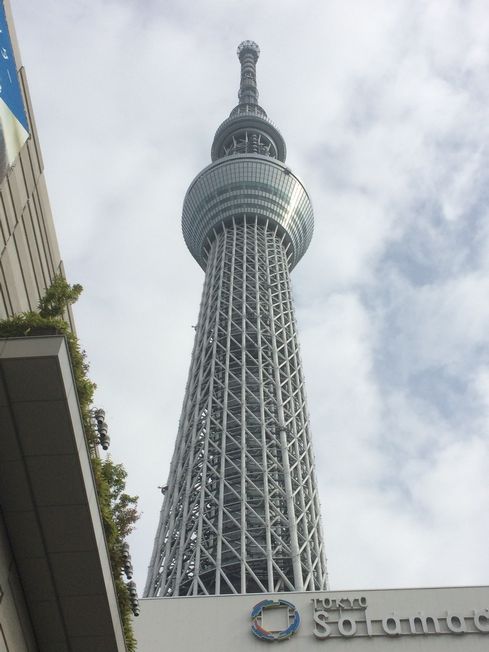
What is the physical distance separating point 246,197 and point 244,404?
36.1 meters

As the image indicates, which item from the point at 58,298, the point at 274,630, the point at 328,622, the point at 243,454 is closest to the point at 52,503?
the point at 58,298

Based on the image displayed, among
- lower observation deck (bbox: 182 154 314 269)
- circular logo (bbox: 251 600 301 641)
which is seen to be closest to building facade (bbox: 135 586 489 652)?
circular logo (bbox: 251 600 301 641)

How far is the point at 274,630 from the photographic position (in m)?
36.9

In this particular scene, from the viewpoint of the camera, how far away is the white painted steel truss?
202 feet

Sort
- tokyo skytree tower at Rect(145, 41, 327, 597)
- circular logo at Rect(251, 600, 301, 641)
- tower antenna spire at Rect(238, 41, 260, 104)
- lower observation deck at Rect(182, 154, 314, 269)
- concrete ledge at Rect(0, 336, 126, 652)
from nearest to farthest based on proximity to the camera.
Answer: concrete ledge at Rect(0, 336, 126, 652)
circular logo at Rect(251, 600, 301, 641)
tokyo skytree tower at Rect(145, 41, 327, 597)
lower observation deck at Rect(182, 154, 314, 269)
tower antenna spire at Rect(238, 41, 260, 104)

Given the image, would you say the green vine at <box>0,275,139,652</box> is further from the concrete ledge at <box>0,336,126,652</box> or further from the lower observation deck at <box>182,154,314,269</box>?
the lower observation deck at <box>182,154,314,269</box>

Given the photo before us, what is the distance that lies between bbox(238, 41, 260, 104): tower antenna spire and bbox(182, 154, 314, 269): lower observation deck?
2670 centimetres

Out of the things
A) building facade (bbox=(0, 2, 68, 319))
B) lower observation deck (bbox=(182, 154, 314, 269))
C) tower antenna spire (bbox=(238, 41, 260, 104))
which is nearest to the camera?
building facade (bbox=(0, 2, 68, 319))

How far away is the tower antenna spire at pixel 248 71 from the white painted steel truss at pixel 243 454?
3684cm

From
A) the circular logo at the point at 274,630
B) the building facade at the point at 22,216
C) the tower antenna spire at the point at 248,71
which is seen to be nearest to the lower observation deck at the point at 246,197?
the tower antenna spire at the point at 248,71

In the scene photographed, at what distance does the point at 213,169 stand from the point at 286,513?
174ft

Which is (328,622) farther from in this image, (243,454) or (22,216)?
(243,454)

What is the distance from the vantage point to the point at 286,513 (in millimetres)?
67688

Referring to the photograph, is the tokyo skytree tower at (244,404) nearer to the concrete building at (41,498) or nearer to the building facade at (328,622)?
the building facade at (328,622)
